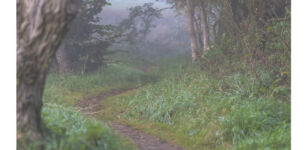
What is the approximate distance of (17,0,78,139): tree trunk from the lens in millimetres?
3336

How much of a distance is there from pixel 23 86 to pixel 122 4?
970 inches

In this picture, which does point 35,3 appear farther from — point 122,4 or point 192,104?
point 122,4

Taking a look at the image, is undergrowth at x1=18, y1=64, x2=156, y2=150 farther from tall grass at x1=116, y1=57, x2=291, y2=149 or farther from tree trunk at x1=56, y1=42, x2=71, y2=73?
tall grass at x1=116, y1=57, x2=291, y2=149

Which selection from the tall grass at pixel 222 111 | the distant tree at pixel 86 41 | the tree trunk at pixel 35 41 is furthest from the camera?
the distant tree at pixel 86 41

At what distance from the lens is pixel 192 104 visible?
7191 millimetres

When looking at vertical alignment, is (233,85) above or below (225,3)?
below

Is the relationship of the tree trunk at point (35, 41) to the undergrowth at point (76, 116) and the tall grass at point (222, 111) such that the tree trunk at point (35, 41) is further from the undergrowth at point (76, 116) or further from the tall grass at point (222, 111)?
the tall grass at point (222, 111)

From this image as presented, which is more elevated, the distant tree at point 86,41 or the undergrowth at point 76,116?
the distant tree at point 86,41

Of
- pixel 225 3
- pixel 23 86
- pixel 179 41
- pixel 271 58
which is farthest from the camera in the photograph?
pixel 179 41

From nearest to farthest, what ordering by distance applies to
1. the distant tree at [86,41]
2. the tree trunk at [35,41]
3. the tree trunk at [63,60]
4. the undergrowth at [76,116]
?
the tree trunk at [35,41], the undergrowth at [76,116], the distant tree at [86,41], the tree trunk at [63,60]

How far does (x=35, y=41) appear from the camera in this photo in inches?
132

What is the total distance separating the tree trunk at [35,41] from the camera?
3.34 meters

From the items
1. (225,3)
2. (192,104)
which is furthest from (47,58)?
(225,3)

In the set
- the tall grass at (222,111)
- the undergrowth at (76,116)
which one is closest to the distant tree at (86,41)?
the undergrowth at (76,116)
